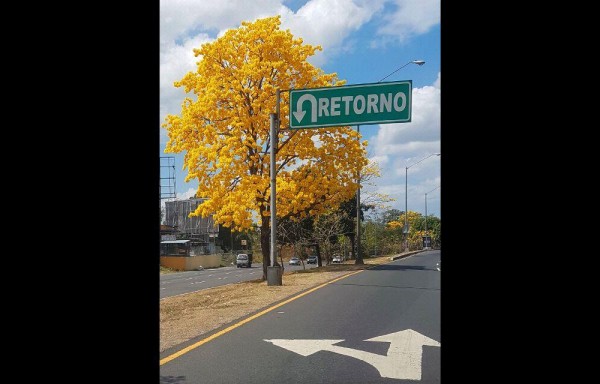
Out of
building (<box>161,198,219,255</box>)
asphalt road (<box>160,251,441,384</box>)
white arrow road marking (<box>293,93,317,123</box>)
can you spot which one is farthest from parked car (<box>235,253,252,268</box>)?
white arrow road marking (<box>293,93,317,123</box>)

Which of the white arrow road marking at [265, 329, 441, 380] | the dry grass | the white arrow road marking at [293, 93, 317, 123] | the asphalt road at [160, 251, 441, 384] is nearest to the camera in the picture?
the asphalt road at [160, 251, 441, 384]

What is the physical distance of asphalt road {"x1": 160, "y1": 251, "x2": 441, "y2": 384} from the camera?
626 cm

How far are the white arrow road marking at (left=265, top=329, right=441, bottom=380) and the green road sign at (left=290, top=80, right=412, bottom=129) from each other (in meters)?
3.81

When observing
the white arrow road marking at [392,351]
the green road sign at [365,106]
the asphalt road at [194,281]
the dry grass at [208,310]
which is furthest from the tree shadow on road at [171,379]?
the asphalt road at [194,281]

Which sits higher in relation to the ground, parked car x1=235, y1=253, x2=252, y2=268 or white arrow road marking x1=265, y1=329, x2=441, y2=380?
white arrow road marking x1=265, y1=329, x2=441, y2=380

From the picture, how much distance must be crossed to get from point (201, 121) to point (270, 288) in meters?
7.20

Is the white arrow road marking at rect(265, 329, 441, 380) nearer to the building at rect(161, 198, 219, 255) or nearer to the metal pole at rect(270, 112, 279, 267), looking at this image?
the metal pole at rect(270, 112, 279, 267)

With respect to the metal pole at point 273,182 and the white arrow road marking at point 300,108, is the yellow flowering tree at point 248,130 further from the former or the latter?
the white arrow road marking at point 300,108

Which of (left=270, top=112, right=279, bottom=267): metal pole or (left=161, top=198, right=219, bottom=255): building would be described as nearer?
(left=270, top=112, right=279, bottom=267): metal pole

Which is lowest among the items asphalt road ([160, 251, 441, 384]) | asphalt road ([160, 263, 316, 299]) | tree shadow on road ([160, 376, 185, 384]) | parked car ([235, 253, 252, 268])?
parked car ([235, 253, 252, 268])

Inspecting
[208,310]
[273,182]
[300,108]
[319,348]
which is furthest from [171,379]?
[273,182]

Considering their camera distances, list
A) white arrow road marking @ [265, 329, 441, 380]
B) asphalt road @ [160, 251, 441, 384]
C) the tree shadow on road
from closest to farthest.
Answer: the tree shadow on road
asphalt road @ [160, 251, 441, 384]
white arrow road marking @ [265, 329, 441, 380]
